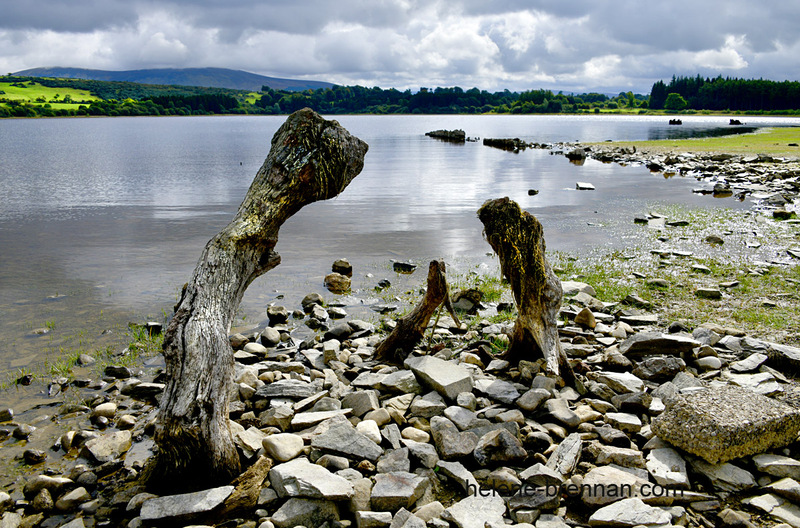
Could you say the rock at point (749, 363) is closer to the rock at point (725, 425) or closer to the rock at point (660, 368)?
the rock at point (660, 368)

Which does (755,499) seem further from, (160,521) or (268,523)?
(160,521)

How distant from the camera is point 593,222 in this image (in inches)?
958

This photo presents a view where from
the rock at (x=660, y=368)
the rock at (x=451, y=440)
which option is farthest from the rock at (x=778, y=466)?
the rock at (x=451, y=440)

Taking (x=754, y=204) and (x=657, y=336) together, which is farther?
(x=754, y=204)

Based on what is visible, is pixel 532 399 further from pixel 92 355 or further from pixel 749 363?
pixel 92 355

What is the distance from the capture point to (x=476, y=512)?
5250mm

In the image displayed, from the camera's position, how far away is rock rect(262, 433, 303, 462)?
6176mm

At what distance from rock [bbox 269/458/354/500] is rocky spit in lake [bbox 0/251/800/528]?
0.07 feet

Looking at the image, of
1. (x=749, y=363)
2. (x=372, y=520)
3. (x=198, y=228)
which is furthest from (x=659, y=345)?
(x=198, y=228)

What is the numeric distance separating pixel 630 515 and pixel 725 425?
161cm

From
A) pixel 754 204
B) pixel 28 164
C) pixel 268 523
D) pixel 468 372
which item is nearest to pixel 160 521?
pixel 268 523

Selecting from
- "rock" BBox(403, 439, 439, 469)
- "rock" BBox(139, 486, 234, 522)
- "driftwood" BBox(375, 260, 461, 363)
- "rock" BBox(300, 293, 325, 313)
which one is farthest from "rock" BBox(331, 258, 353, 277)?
"rock" BBox(139, 486, 234, 522)

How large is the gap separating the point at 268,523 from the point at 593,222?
2196cm

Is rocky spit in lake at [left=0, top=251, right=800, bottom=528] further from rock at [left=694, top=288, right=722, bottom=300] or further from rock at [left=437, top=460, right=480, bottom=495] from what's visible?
rock at [left=694, top=288, right=722, bottom=300]
